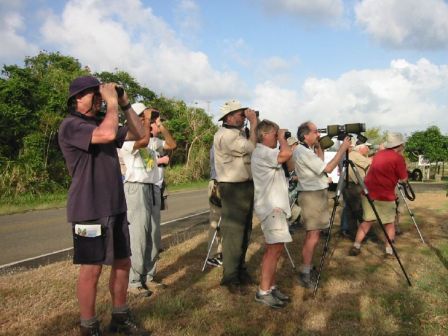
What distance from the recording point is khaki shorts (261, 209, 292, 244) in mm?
4152

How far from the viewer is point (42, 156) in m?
17.5

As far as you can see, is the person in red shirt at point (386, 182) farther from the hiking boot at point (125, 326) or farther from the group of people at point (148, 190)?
the hiking boot at point (125, 326)

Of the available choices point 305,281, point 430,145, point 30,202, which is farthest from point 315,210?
point 430,145

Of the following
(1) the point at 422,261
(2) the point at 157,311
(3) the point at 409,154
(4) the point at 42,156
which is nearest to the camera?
(2) the point at 157,311

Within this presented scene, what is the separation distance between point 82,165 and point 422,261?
5.10 metres

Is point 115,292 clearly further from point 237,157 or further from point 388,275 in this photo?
point 388,275

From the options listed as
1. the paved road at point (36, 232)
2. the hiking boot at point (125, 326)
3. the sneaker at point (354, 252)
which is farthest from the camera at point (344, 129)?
the paved road at point (36, 232)

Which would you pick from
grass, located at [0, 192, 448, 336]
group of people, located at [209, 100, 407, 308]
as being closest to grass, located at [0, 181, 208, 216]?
grass, located at [0, 192, 448, 336]

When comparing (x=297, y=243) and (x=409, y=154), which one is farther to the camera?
(x=409, y=154)

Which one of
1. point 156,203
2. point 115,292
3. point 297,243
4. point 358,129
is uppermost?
point 358,129

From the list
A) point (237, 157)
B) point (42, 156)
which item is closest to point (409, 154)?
point (42, 156)

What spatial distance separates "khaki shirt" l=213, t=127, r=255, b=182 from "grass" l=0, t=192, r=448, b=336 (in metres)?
1.33

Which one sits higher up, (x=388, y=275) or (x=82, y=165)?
(x=82, y=165)

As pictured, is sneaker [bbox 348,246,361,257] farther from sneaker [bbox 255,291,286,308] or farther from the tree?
the tree
